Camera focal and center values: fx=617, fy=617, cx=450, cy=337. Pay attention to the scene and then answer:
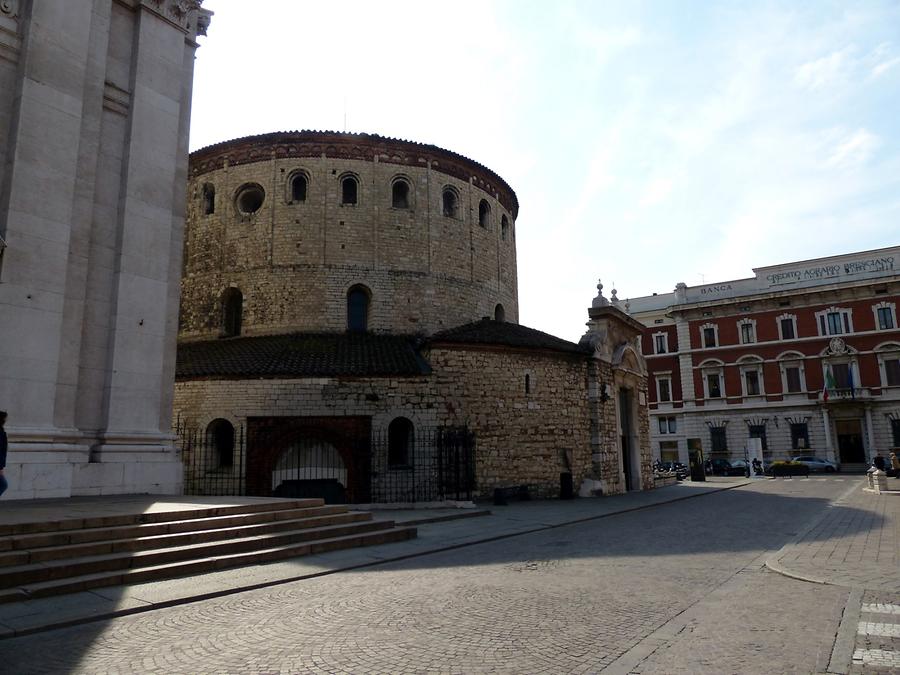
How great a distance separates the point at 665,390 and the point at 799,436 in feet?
32.2

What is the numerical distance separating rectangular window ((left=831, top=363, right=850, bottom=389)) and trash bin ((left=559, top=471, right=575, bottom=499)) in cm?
2972

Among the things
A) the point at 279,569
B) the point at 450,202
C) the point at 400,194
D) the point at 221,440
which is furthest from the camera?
the point at 450,202

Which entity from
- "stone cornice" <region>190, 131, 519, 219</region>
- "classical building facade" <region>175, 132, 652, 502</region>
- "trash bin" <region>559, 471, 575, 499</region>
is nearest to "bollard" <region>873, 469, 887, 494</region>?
"classical building facade" <region>175, 132, 652, 502</region>

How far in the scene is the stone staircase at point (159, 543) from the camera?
23.5 feet

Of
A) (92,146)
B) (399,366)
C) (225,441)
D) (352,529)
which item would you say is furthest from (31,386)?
(399,366)

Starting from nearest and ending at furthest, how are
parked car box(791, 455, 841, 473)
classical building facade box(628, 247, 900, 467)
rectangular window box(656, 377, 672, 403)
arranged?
parked car box(791, 455, 841, 473) → classical building facade box(628, 247, 900, 467) → rectangular window box(656, 377, 672, 403)

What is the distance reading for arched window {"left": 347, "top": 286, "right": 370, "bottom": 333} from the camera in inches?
947

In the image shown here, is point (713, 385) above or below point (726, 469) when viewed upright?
above

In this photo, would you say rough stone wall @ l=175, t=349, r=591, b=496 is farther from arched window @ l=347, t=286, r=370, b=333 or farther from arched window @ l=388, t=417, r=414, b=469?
arched window @ l=347, t=286, r=370, b=333

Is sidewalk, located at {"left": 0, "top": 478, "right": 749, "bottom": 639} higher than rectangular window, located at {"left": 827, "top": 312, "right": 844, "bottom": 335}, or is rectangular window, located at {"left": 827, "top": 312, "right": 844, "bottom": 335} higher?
rectangular window, located at {"left": 827, "top": 312, "right": 844, "bottom": 335}

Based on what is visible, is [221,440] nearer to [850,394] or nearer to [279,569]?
[279,569]

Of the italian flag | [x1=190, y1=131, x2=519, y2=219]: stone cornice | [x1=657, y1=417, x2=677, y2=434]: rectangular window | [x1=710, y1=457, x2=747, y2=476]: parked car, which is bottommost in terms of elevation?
[x1=710, y1=457, x2=747, y2=476]: parked car

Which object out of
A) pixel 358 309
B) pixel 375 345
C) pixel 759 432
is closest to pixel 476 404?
pixel 375 345

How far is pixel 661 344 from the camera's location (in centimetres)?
5019
